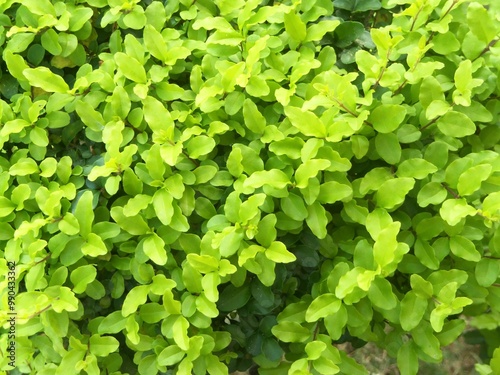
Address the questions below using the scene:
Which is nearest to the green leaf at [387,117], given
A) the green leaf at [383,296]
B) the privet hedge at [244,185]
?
the privet hedge at [244,185]

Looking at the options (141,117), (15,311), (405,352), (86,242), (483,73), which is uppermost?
(483,73)

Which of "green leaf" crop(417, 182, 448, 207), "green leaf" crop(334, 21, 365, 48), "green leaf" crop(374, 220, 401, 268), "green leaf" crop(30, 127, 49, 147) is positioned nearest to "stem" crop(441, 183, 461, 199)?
"green leaf" crop(417, 182, 448, 207)

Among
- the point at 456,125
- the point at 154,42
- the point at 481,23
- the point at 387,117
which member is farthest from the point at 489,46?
the point at 154,42

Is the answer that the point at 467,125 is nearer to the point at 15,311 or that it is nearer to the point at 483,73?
the point at 483,73

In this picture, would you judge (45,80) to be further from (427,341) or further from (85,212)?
(427,341)

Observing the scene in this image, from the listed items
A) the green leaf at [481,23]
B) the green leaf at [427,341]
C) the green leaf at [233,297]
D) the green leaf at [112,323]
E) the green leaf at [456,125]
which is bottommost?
the green leaf at [427,341]

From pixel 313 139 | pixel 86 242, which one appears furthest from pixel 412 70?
pixel 86 242

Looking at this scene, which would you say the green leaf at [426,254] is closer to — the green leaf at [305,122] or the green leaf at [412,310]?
the green leaf at [412,310]
